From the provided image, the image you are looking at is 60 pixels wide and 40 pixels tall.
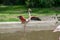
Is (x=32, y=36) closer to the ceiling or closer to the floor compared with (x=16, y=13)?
closer to the ceiling

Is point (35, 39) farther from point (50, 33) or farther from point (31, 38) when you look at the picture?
point (50, 33)

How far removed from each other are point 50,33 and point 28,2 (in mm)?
10924

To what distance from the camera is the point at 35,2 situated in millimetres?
21734

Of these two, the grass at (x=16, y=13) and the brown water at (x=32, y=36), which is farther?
the grass at (x=16, y=13)

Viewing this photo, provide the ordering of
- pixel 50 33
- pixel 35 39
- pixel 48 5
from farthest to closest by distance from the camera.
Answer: pixel 48 5 → pixel 50 33 → pixel 35 39

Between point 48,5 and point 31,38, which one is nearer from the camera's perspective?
point 31,38

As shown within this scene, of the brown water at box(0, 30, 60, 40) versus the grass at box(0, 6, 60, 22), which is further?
the grass at box(0, 6, 60, 22)

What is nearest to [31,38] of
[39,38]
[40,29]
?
[39,38]

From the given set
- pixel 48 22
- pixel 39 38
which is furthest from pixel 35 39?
pixel 48 22

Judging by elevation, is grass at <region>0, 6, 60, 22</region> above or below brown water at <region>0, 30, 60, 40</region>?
below

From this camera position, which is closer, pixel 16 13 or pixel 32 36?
pixel 32 36

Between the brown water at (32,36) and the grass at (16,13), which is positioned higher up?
the brown water at (32,36)

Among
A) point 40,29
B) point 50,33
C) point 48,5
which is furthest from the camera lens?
point 48,5

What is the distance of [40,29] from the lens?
12.4m
